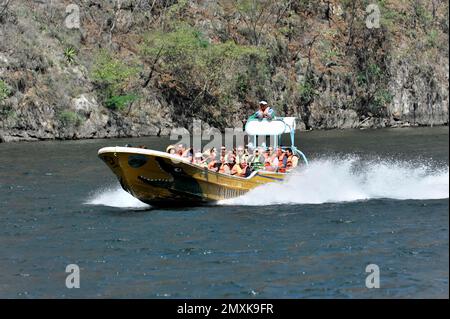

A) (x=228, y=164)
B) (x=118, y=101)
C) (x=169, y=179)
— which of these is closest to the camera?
(x=169, y=179)

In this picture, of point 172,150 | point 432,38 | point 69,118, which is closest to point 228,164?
point 172,150

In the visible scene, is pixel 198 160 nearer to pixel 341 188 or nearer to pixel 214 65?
pixel 341 188

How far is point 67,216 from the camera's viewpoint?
28625 millimetres

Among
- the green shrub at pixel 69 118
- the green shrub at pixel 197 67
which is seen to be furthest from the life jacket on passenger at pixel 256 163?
the green shrub at pixel 197 67

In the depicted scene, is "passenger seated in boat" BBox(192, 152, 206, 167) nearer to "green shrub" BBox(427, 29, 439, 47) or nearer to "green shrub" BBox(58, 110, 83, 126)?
"green shrub" BBox(58, 110, 83, 126)

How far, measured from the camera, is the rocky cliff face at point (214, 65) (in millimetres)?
83062

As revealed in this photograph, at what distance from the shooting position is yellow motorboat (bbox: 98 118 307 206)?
28.4m

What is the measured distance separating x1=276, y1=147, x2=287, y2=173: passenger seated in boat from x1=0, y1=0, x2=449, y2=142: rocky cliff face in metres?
50.3

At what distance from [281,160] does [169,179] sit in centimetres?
606

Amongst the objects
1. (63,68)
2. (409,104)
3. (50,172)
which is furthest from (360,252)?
(409,104)

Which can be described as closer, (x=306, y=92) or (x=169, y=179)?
(x=169, y=179)

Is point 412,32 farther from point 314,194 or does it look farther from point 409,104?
point 314,194

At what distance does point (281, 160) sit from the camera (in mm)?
33031

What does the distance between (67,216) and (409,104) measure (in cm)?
9305
